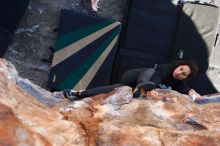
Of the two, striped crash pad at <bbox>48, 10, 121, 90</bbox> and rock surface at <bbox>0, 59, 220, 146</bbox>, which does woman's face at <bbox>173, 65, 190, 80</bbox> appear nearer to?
rock surface at <bbox>0, 59, 220, 146</bbox>

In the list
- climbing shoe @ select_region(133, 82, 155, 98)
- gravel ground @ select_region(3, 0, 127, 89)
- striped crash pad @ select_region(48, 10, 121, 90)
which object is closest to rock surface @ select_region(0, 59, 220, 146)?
climbing shoe @ select_region(133, 82, 155, 98)

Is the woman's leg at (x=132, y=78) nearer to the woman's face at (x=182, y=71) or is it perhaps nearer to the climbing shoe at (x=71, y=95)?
the woman's face at (x=182, y=71)

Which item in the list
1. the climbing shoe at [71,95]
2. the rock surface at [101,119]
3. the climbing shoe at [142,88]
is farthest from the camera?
the climbing shoe at [71,95]

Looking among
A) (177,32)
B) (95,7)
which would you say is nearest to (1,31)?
(95,7)

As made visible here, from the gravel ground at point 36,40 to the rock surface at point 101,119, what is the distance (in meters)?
2.09

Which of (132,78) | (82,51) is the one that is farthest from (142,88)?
(82,51)

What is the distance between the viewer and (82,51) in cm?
554

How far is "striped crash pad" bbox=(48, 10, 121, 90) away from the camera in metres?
5.48

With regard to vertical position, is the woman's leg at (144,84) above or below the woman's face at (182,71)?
below

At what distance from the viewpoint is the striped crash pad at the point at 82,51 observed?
548cm

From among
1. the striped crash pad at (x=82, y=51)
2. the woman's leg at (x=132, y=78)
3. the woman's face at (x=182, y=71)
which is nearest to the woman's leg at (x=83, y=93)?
the woman's leg at (x=132, y=78)

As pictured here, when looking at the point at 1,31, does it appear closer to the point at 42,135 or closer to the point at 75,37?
the point at 75,37

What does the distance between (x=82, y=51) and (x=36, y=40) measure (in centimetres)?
61

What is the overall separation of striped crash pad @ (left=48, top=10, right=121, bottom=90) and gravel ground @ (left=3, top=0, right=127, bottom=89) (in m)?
0.18
